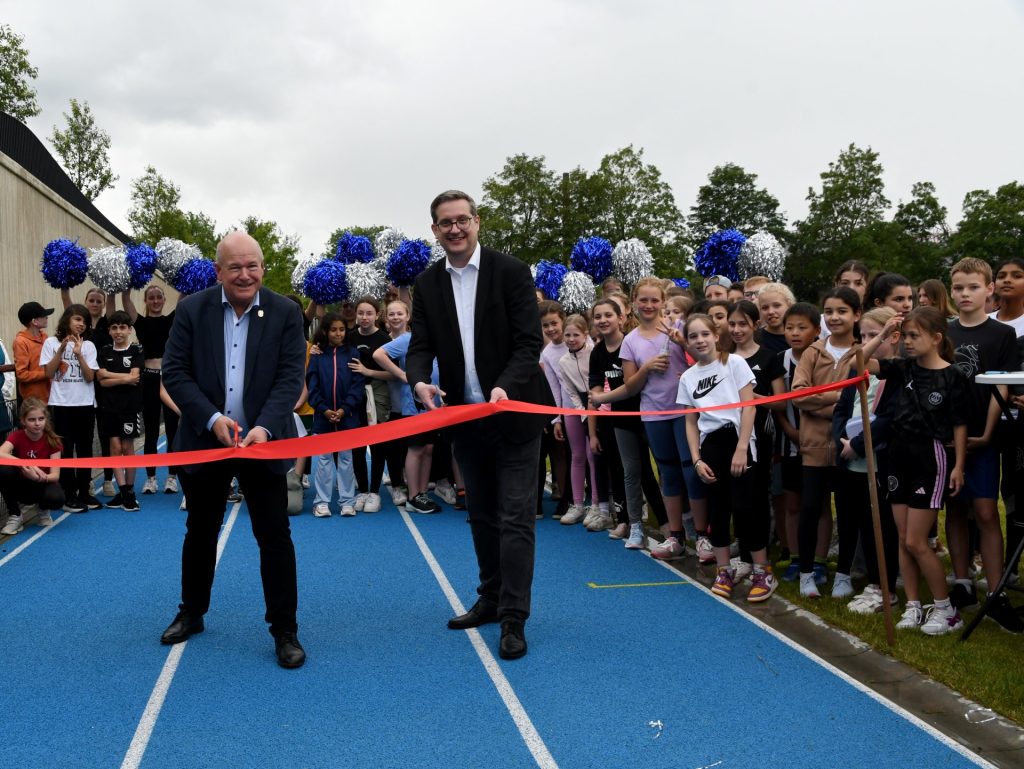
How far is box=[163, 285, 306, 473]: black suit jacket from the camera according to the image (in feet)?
15.8

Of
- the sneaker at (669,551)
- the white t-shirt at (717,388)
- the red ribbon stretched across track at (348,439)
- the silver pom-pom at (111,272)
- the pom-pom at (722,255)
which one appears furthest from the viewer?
the silver pom-pom at (111,272)

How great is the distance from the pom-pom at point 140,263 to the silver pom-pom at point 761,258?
7023 millimetres

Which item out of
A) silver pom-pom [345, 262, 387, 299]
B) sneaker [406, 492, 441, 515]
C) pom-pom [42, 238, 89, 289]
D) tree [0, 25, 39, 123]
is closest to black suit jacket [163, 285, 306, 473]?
sneaker [406, 492, 441, 515]

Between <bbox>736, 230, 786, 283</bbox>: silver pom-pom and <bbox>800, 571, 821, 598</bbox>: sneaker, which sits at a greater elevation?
<bbox>736, 230, 786, 283</bbox>: silver pom-pom

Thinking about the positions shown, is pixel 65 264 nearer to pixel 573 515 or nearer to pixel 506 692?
pixel 573 515

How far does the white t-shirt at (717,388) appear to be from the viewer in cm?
597

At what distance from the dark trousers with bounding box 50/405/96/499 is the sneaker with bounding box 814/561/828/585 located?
7.06 metres

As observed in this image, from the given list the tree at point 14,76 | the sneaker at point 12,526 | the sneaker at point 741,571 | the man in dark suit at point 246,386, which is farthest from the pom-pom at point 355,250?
the tree at point 14,76

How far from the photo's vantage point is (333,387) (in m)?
9.55

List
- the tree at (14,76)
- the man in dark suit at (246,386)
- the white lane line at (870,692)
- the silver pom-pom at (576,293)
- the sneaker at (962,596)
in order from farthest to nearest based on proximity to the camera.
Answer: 1. the tree at (14,76)
2. the silver pom-pom at (576,293)
3. the sneaker at (962,596)
4. the man in dark suit at (246,386)
5. the white lane line at (870,692)

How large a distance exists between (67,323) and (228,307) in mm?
5340

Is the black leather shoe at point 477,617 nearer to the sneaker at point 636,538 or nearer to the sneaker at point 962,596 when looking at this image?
the sneaker at point 636,538

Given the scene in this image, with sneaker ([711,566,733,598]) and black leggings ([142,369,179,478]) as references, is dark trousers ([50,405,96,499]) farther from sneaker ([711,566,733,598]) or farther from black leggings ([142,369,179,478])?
sneaker ([711,566,733,598])

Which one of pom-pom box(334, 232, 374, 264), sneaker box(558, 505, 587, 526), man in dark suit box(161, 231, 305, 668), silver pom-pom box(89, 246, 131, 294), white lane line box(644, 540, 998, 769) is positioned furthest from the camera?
pom-pom box(334, 232, 374, 264)
